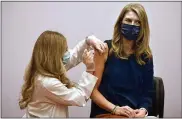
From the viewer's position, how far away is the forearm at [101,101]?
179 cm

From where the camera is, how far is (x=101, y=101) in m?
1.80

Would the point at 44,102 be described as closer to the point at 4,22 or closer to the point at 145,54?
the point at 145,54

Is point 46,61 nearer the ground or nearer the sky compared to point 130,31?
nearer the ground

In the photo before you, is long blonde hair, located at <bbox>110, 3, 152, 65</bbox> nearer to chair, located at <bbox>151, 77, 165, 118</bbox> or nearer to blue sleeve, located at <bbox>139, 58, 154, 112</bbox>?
blue sleeve, located at <bbox>139, 58, 154, 112</bbox>

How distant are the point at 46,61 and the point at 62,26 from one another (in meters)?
1.08

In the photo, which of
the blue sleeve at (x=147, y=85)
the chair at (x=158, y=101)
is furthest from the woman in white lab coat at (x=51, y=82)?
the chair at (x=158, y=101)

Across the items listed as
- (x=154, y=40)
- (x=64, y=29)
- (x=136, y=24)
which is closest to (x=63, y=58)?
(x=136, y=24)

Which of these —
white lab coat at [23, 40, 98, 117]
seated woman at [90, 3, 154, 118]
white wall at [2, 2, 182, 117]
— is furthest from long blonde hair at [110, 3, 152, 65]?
white wall at [2, 2, 182, 117]

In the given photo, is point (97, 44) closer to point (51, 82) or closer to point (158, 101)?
point (51, 82)

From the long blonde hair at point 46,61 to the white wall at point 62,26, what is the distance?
3.34ft

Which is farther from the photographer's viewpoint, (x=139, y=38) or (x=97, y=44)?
(x=139, y=38)

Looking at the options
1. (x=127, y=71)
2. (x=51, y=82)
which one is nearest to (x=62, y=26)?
(x=127, y=71)

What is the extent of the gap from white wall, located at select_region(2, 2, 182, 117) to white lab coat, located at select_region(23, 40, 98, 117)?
1.07 meters

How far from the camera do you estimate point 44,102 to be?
1645mm
